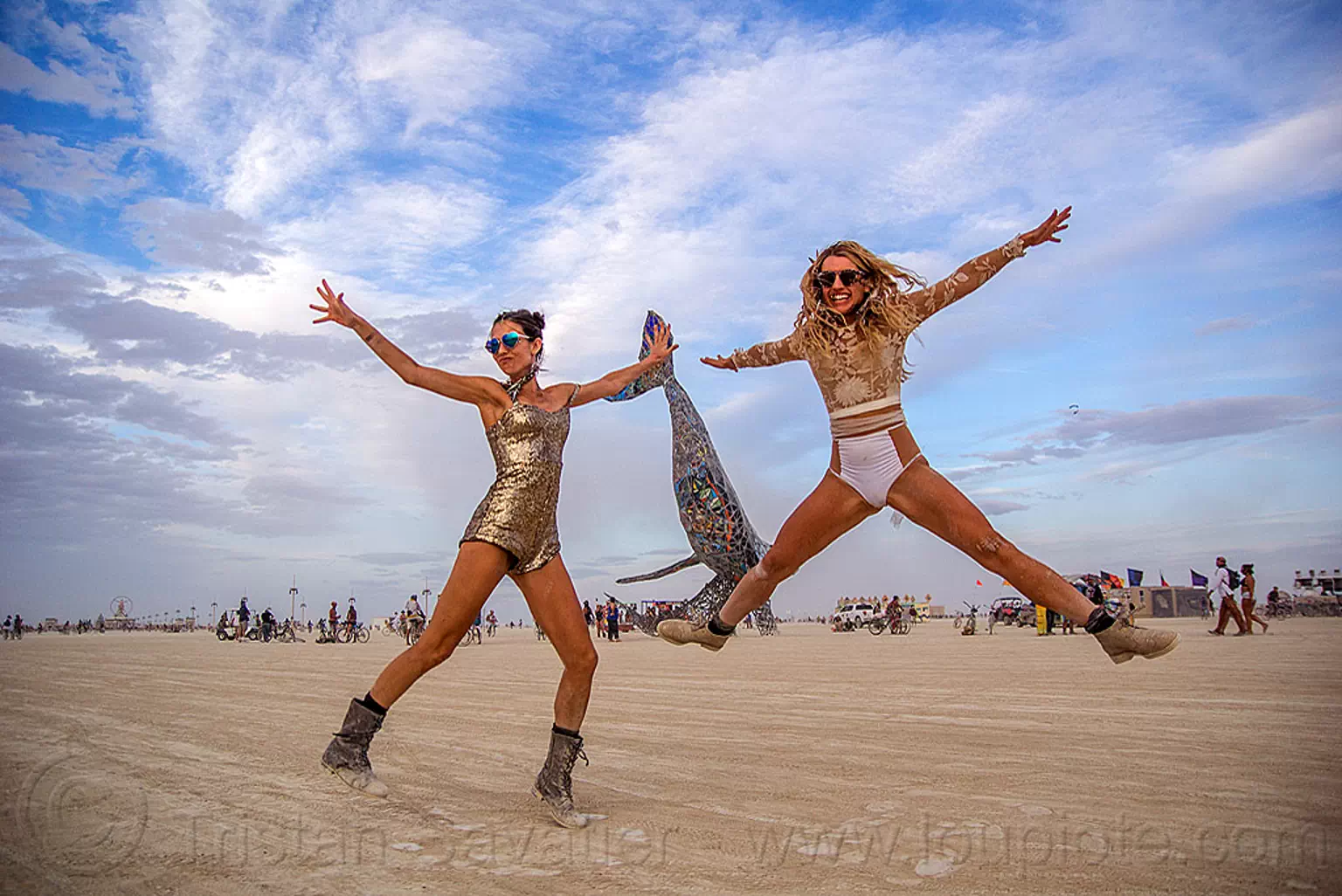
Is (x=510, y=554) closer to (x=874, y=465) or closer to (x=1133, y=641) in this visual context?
(x=874, y=465)

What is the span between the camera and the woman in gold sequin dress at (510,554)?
3705 mm

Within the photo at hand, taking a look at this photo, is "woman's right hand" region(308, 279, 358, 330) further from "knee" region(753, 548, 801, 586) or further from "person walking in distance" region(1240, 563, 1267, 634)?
"person walking in distance" region(1240, 563, 1267, 634)

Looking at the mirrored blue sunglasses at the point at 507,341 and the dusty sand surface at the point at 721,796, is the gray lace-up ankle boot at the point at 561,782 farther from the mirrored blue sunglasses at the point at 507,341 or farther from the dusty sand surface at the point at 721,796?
the mirrored blue sunglasses at the point at 507,341

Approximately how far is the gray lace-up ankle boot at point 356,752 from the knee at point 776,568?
1.85 meters

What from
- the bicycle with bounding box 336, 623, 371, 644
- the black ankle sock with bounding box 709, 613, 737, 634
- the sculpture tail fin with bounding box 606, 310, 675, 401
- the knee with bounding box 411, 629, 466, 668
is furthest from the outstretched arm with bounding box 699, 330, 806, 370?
the bicycle with bounding box 336, 623, 371, 644

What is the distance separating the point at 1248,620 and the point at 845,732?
567 inches

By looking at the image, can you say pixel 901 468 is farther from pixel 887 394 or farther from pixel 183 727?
pixel 183 727

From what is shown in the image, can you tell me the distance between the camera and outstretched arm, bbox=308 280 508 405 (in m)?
3.96

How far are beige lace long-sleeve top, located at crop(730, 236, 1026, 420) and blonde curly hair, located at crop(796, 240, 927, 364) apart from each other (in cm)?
2

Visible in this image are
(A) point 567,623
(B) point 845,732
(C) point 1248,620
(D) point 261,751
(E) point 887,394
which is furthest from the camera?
(C) point 1248,620

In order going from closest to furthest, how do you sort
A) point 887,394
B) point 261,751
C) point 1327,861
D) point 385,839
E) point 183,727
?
1. point 1327,861
2. point 385,839
3. point 887,394
4. point 261,751
5. point 183,727

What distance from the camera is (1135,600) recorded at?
3195 centimetres

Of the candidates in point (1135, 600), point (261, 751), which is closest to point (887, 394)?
point (261, 751)

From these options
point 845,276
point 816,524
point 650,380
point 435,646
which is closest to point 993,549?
point 816,524
